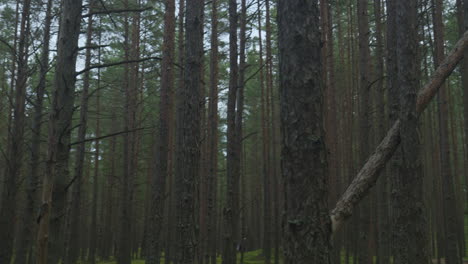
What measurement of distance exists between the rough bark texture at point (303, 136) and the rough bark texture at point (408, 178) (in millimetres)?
2679

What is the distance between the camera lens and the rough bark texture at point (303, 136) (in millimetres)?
2023

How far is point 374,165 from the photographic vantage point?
94.6 inches

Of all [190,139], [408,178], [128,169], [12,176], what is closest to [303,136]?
[408,178]

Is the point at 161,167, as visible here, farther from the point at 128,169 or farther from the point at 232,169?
the point at 128,169

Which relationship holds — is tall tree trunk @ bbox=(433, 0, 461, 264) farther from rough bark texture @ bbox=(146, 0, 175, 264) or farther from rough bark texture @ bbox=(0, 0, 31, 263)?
rough bark texture @ bbox=(0, 0, 31, 263)

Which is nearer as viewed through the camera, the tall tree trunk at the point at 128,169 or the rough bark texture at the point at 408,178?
the rough bark texture at the point at 408,178

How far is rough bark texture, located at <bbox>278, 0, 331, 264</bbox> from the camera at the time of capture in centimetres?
202

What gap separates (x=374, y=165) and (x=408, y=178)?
2695 mm

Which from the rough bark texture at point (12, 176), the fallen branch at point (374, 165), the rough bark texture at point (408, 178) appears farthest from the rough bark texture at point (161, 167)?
the fallen branch at point (374, 165)

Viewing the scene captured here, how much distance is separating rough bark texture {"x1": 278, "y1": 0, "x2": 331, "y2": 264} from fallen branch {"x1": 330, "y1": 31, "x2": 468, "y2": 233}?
142mm

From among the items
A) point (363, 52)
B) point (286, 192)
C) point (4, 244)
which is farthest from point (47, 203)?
point (363, 52)

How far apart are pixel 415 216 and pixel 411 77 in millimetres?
1775

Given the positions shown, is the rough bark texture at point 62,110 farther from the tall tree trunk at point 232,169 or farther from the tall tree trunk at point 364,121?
the tall tree trunk at point 364,121

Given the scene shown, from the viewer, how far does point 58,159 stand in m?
3.92
